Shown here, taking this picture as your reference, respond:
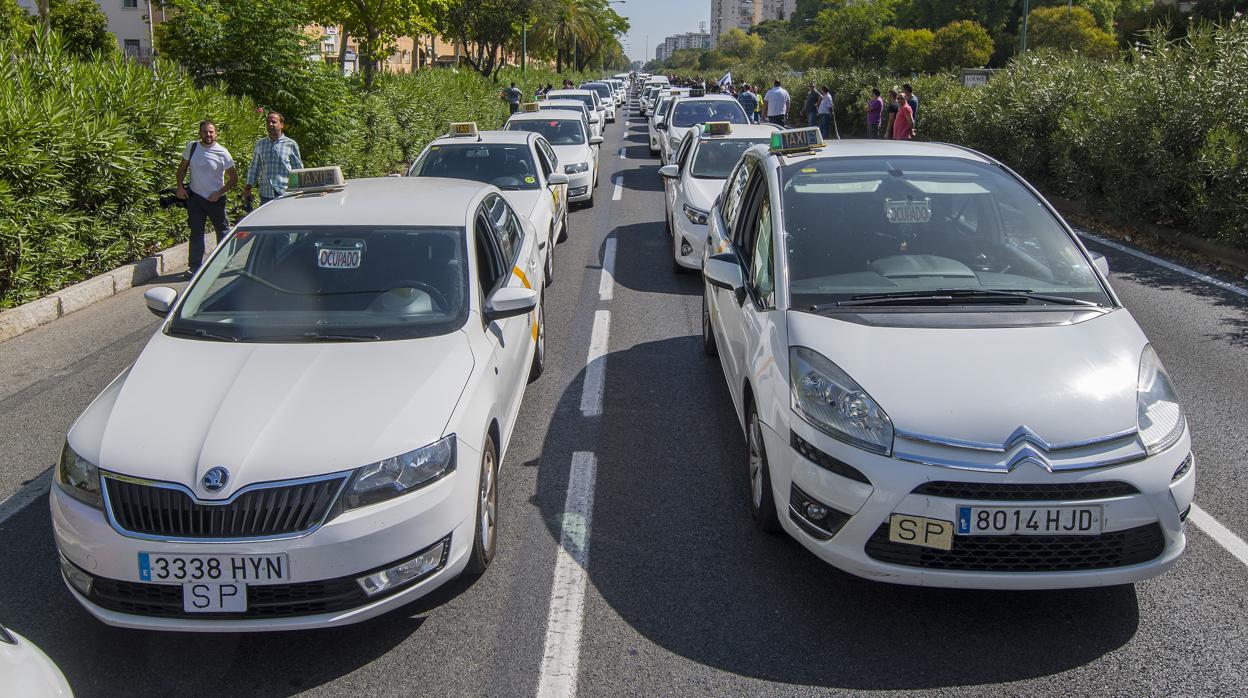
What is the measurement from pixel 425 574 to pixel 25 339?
6.43m

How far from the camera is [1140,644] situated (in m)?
3.83

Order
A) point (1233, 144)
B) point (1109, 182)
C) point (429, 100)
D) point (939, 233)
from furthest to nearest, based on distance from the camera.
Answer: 1. point (429, 100)
2. point (1109, 182)
3. point (1233, 144)
4. point (939, 233)

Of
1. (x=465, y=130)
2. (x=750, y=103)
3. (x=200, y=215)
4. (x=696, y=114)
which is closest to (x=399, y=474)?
(x=200, y=215)

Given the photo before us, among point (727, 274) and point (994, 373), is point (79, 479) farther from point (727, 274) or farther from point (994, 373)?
point (994, 373)

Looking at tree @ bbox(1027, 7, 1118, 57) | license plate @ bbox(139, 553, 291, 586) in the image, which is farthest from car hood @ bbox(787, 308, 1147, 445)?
tree @ bbox(1027, 7, 1118, 57)

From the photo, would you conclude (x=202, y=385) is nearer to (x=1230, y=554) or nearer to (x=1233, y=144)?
(x=1230, y=554)

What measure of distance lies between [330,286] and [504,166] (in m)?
6.52

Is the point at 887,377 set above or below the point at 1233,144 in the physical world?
below

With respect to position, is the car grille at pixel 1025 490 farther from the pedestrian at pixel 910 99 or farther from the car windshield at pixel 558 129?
the pedestrian at pixel 910 99

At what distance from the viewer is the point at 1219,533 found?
187 inches

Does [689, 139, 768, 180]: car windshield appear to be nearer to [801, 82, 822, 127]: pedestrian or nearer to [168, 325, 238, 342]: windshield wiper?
[168, 325, 238, 342]: windshield wiper

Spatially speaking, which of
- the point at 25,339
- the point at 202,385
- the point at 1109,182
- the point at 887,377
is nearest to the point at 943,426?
the point at 887,377

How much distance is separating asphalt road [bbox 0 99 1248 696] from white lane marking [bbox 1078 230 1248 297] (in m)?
4.86

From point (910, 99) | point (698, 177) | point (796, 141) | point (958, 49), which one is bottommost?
point (698, 177)
